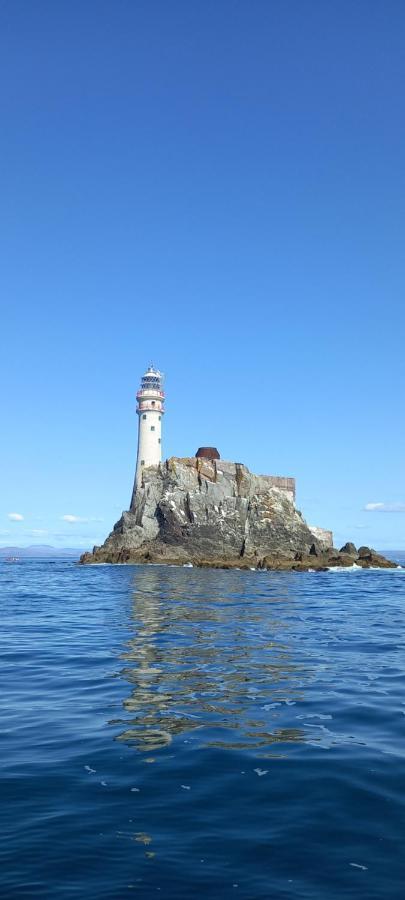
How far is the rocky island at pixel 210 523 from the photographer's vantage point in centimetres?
8219

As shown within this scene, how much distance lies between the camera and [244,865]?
564 cm

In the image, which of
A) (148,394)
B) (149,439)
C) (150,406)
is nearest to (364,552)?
(149,439)

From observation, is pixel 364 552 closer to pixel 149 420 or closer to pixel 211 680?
pixel 149 420

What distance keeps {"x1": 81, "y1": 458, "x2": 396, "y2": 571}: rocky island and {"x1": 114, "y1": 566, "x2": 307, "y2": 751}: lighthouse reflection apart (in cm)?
5747

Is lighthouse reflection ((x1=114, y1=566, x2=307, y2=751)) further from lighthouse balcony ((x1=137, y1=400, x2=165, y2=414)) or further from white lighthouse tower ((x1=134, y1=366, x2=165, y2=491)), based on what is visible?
lighthouse balcony ((x1=137, y1=400, x2=165, y2=414))

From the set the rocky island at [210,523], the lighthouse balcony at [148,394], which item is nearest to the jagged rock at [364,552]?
the rocky island at [210,523]

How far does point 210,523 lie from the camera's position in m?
84.2

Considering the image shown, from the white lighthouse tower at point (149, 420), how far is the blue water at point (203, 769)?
7669 cm

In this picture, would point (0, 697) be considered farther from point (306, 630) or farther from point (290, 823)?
point (306, 630)

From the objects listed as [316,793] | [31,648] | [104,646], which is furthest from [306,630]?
[316,793]

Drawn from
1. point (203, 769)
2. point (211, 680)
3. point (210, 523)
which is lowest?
point (203, 769)

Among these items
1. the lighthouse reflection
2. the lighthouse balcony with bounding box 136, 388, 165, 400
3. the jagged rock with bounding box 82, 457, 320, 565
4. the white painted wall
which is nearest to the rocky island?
the jagged rock with bounding box 82, 457, 320, 565

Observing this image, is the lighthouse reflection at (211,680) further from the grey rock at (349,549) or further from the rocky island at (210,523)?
the grey rock at (349,549)

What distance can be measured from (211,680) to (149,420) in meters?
84.4
